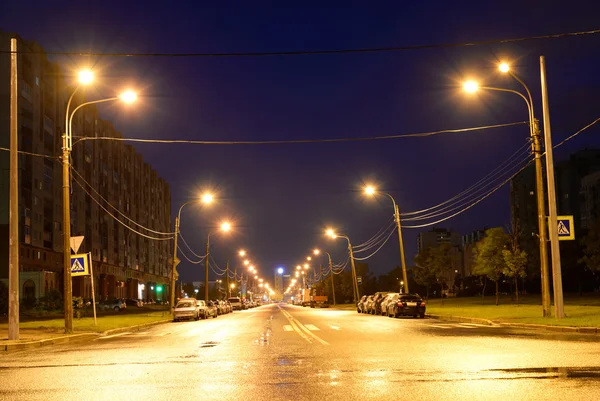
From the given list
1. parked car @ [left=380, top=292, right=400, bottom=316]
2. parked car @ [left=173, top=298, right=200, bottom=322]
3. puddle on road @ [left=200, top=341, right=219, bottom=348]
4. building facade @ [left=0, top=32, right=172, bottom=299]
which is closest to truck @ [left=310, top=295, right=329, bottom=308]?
building facade @ [left=0, top=32, right=172, bottom=299]

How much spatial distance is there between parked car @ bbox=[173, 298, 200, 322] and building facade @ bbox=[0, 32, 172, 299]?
1610cm

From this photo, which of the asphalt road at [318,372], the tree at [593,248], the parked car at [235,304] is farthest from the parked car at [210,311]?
the parked car at [235,304]

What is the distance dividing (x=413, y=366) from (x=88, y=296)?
90987mm

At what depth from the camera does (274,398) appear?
30.5ft

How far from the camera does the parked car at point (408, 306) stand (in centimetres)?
4191

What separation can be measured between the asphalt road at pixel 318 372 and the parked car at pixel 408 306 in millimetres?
22934

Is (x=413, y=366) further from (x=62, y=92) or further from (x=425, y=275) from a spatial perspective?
(x=62, y=92)

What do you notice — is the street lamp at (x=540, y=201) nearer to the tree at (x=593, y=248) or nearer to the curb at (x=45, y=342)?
the curb at (x=45, y=342)

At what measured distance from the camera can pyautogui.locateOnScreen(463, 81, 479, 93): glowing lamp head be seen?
1113 inches

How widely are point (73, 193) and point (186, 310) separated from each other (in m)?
54.3

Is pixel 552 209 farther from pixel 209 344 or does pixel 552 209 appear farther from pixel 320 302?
pixel 320 302

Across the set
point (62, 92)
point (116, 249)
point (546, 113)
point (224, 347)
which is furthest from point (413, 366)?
point (116, 249)

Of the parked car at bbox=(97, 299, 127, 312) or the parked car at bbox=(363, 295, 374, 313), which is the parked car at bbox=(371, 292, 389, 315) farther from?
the parked car at bbox=(97, 299, 127, 312)

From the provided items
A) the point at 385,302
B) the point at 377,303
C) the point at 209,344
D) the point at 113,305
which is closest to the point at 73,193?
the point at 113,305
